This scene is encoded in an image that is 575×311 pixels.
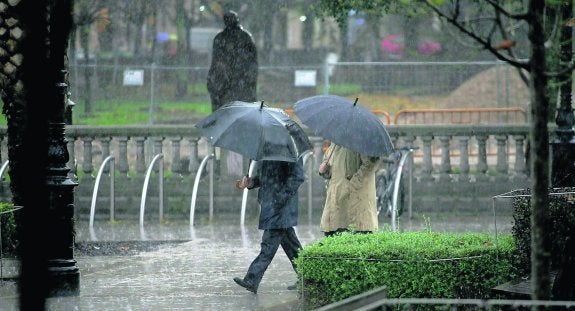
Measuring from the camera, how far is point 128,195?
1991cm

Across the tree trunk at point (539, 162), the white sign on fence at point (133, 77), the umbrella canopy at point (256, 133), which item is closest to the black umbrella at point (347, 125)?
the umbrella canopy at point (256, 133)

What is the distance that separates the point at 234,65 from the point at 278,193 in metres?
8.46

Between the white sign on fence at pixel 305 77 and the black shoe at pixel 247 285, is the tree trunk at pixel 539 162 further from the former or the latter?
the white sign on fence at pixel 305 77

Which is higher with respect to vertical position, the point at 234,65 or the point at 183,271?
the point at 234,65

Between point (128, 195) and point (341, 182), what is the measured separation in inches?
306

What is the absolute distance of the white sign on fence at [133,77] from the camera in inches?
986

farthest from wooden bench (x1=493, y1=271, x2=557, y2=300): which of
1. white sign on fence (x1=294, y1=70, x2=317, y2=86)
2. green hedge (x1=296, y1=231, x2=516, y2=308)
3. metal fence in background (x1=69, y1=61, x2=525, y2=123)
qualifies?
white sign on fence (x1=294, y1=70, x2=317, y2=86)

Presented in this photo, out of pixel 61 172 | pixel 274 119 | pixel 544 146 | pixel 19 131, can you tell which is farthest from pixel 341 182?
pixel 544 146

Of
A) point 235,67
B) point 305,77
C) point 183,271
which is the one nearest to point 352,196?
point 183,271

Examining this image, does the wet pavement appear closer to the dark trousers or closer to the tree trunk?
the dark trousers

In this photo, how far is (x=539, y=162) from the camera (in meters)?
7.34

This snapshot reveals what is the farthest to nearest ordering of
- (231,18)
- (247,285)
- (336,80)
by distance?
(336,80), (231,18), (247,285)

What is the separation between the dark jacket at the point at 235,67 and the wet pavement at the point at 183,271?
2628 millimetres

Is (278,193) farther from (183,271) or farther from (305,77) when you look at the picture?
(305,77)
